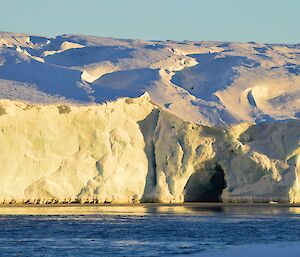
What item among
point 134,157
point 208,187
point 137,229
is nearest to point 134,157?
point 134,157

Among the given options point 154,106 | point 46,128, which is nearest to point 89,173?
point 46,128

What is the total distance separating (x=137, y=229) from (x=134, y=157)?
23.1m

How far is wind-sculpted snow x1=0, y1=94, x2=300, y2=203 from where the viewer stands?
269 feet

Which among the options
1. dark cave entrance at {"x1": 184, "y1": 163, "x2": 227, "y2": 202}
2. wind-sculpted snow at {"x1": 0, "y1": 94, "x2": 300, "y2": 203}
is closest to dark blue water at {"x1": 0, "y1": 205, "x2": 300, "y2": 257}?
wind-sculpted snow at {"x1": 0, "y1": 94, "x2": 300, "y2": 203}

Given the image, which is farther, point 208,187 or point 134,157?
point 208,187

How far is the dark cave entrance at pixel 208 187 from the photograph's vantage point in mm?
90188

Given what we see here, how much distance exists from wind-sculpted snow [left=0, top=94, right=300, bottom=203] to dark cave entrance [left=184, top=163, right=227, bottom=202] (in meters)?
0.08

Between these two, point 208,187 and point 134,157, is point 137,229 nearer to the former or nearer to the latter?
point 134,157

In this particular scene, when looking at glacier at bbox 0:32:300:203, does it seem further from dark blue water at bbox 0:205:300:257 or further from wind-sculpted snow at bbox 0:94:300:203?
dark blue water at bbox 0:205:300:257

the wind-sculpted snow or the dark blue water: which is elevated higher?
the wind-sculpted snow

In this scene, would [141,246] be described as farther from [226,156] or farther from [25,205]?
[226,156]

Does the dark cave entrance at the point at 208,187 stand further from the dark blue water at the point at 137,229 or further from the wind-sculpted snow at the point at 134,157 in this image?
the dark blue water at the point at 137,229

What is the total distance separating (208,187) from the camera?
3612 inches

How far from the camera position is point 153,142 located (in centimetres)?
8856
